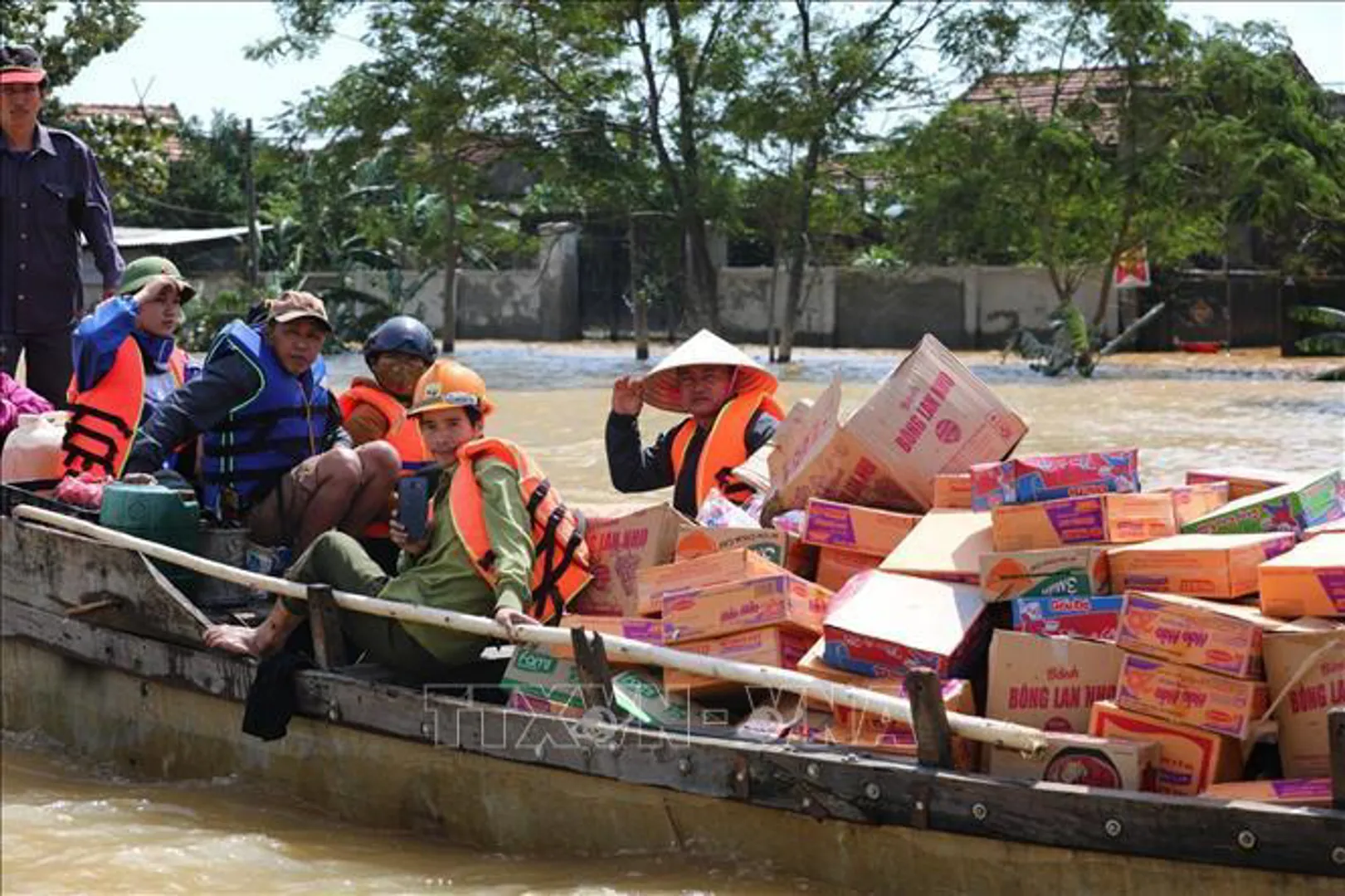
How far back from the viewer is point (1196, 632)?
163 inches

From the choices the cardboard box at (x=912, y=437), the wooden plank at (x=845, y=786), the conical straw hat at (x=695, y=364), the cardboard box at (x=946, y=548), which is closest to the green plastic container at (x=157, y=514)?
the wooden plank at (x=845, y=786)

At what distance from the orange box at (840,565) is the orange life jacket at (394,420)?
1677 millimetres

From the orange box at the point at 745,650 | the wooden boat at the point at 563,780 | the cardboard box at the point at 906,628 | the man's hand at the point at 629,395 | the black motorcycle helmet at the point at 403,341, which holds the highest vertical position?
the black motorcycle helmet at the point at 403,341

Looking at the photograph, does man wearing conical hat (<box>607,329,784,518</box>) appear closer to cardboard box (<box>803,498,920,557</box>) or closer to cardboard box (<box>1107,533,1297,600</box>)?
cardboard box (<box>803,498,920,557</box>)

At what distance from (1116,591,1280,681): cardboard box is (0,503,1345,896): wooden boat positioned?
307 millimetres

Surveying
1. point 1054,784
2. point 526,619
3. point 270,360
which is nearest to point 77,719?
point 270,360

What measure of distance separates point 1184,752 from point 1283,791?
0.74ft

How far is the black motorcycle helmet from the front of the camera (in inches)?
255

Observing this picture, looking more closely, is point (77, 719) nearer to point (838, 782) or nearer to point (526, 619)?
point (526, 619)

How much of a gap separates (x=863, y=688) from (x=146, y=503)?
2.61 m

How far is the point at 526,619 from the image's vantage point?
501cm

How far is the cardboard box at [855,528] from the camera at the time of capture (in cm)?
523

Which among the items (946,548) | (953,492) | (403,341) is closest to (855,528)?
(953,492)

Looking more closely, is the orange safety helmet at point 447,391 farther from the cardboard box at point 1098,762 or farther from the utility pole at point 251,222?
the utility pole at point 251,222
